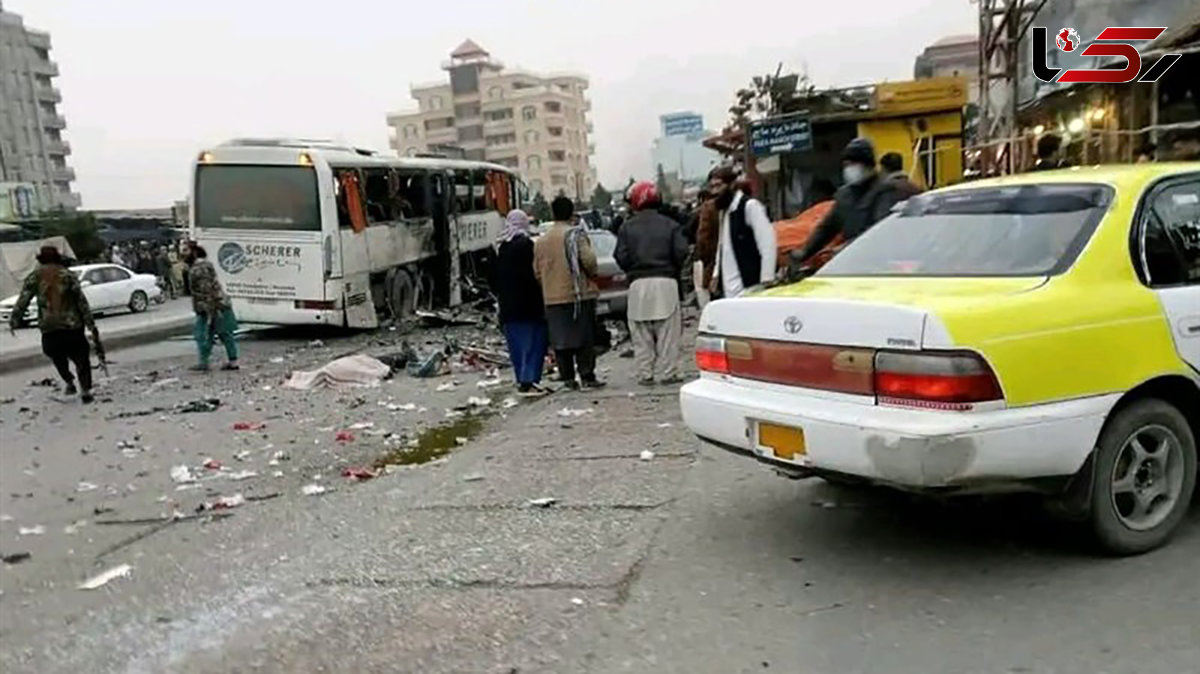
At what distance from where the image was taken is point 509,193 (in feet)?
81.6

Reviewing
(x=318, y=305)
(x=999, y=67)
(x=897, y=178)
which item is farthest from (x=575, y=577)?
(x=999, y=67)

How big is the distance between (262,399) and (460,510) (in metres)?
5.84

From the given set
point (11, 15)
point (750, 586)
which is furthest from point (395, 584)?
point (11, 15)

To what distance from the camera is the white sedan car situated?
90.5ft

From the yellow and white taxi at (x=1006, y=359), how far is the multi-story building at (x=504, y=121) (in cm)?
10738

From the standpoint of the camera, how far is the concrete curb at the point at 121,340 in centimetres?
1597

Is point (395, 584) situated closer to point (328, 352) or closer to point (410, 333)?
point (328, 352)

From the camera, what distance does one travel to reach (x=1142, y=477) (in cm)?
435

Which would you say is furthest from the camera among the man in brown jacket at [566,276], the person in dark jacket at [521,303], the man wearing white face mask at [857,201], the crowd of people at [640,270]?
the person in dark jacket at [521,303]

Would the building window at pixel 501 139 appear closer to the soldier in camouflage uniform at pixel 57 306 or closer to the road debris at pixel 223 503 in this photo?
the soldier in camouflage uniform at pixel 57 306

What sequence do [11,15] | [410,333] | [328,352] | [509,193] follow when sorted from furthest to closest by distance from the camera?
[11,15] → [509,193] → [410,333] → [328,352]

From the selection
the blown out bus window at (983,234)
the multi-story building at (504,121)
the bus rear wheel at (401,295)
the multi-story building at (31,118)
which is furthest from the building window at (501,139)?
the blown out bus window at (983,234)

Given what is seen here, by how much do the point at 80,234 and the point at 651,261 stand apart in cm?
3979

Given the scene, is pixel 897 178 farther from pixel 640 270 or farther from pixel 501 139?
pixel 501 139
